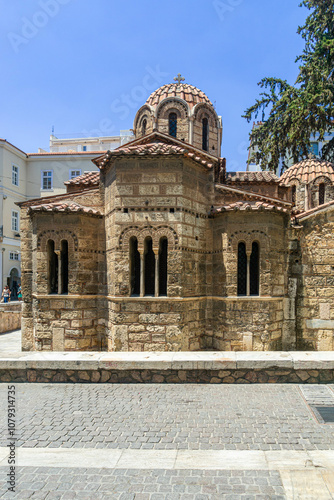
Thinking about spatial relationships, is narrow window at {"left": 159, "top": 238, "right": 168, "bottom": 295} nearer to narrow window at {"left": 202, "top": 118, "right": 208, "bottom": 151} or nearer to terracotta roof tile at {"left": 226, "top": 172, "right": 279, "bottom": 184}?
terracotta roof tile at {"left": 226, "top": 172, "right": 279, "bottom": 184}

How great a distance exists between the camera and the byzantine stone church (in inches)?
368

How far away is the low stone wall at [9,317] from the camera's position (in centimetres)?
1509

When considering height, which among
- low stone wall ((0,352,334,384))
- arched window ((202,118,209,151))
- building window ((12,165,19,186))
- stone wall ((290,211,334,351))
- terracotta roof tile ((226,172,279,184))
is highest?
building window ((12,165,19,186))

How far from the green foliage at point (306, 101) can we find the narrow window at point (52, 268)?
13.6 metres

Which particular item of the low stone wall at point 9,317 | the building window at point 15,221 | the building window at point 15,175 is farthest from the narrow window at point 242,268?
the building window at point 15,175

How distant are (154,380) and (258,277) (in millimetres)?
4989

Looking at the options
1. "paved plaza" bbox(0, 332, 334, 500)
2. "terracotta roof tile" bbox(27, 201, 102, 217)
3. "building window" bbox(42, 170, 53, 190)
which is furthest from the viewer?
"building window" bbox(42, 170, 53, 190)

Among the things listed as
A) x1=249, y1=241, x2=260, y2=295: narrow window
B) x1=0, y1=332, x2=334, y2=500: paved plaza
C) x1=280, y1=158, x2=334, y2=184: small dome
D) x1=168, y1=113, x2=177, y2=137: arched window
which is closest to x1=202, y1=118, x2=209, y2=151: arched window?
x1=168, y1=113, x2=177, y2=137: arched window

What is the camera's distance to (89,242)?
10.2 m

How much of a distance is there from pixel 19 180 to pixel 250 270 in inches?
859

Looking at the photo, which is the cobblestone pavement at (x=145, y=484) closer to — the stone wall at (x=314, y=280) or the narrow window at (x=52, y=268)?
the narrow window at (x=52, y=268)

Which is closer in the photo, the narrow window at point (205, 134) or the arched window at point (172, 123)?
the arched window at point (172, 123)

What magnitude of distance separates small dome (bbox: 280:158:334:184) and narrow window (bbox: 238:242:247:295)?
255 inches

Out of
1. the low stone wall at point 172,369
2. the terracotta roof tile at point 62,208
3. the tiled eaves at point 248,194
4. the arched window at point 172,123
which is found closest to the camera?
the low stone wall at point 172,369
